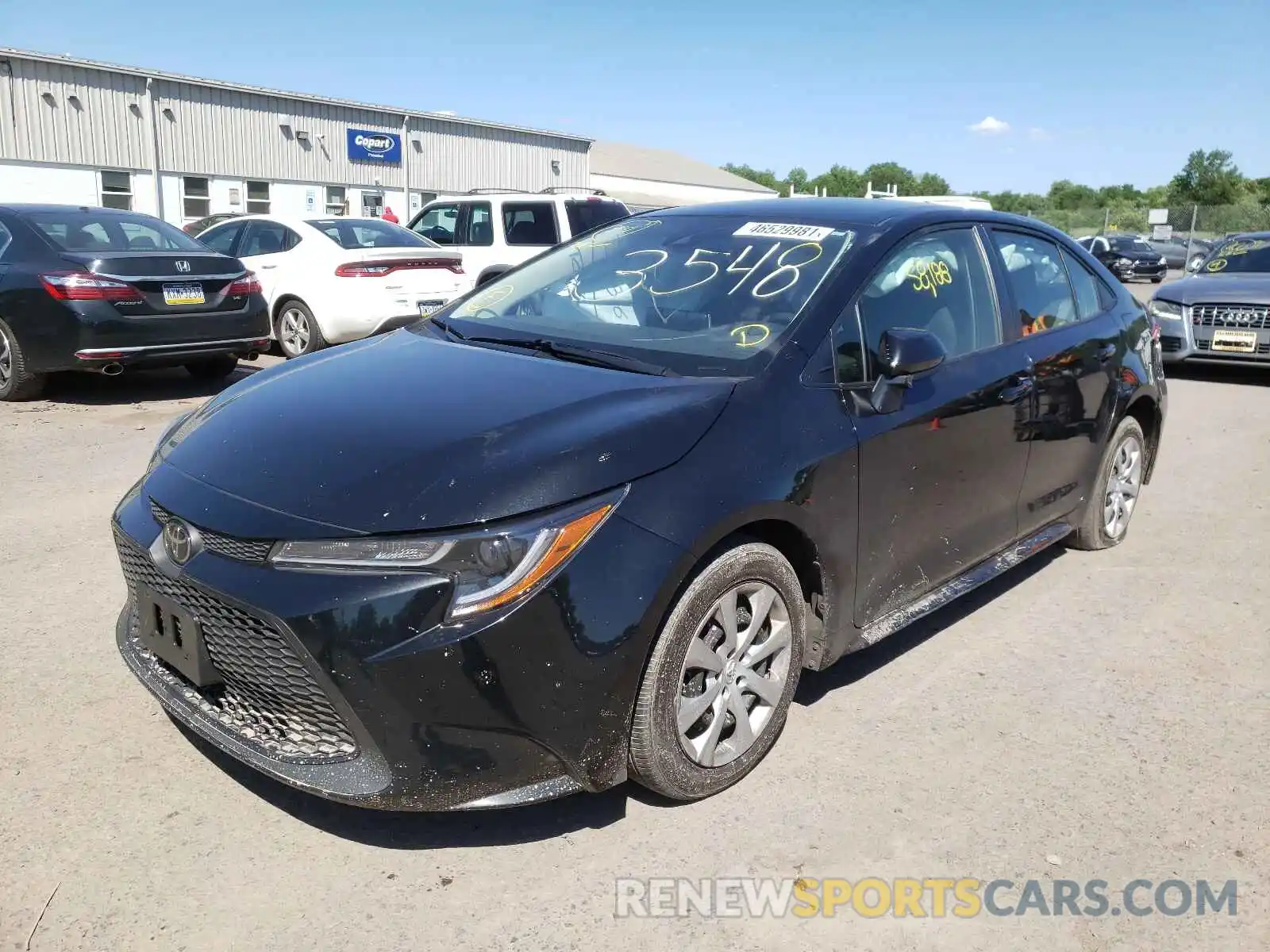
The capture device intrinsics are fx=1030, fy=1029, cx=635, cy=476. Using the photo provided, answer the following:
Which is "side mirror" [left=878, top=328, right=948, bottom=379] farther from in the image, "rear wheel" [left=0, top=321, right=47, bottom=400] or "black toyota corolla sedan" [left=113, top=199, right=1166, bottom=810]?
"rear wheel" [left=0, top=321, right=47, bottom=400]

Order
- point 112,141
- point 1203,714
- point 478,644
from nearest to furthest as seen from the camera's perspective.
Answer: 1. point 478,644
2. point 1203,714
3. point 112,141

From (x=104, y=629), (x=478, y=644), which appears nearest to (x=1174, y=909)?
(x=478, y=644)

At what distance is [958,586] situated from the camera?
12.5 feet

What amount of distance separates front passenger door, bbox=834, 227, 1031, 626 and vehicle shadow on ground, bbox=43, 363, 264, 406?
20.6 ft

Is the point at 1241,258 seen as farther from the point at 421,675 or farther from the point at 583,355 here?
the point at 421,675

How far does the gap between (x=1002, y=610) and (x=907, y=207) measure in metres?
1.77

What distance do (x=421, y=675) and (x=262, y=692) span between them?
48cm

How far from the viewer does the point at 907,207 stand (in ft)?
12.9

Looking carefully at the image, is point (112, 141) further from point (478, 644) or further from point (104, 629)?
point (478, 644)

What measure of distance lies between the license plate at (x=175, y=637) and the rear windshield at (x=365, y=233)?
8.12 meters

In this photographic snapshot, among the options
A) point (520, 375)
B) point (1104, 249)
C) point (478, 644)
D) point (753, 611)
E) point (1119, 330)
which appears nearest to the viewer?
point (478, 644)

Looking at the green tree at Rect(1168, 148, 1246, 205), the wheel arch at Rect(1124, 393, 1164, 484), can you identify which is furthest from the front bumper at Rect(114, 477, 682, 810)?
the green tree at Rect(1168, 148, 1246, 205)

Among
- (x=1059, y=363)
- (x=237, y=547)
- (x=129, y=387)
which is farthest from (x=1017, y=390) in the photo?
(x=129, y=387)

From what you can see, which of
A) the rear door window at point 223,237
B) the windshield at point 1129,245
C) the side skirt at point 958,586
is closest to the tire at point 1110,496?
the side skirt at point 958,586
